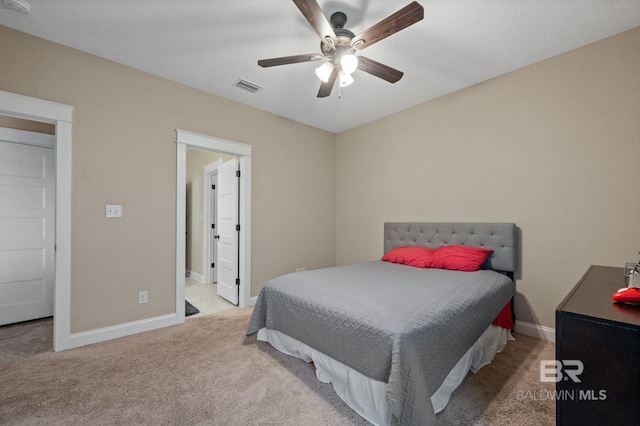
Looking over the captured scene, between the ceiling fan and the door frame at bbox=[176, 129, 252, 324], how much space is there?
5.06 ft

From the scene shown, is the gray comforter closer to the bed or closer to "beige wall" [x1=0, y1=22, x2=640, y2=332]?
the bed

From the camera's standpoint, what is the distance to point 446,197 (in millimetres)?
3365

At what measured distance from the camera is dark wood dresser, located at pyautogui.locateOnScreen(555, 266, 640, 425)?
0.90 metres

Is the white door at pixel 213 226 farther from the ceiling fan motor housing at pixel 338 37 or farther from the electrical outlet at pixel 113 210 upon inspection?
the ceiling fan motor housing at pixel 338 37

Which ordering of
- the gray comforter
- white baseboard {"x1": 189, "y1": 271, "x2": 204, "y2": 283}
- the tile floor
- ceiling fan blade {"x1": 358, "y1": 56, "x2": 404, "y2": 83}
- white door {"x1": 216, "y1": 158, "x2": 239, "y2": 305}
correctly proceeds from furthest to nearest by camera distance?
white baseboard {"x1": 189, "y1": 271, "x2": 204, "y2": 283}, white door {"x1": 216, "y1": 158, "x2": 239, "y2": 305}, the tile floor, ceiling fan blade {"x1": 358, "y1": 56, "x2": 404, "y2": 83}, the gray comforter

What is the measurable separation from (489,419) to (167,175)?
340cm

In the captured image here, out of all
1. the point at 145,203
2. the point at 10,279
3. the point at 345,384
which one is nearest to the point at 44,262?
the point at 10,279

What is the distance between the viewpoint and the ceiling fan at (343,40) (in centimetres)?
161

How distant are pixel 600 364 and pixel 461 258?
1.92m

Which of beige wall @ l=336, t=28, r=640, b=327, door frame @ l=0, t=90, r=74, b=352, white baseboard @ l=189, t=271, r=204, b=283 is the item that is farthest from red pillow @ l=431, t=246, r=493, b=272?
white baseboard @ l=189, t=271, r=204, b=283

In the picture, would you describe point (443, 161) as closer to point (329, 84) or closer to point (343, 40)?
point (329, 84)

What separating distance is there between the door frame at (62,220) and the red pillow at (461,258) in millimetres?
3504

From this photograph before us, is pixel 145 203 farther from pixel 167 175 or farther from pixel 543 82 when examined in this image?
pixel 543 82

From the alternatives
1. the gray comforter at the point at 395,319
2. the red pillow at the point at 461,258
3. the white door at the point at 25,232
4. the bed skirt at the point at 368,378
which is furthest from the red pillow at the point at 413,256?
the white door at the point at 25,232
